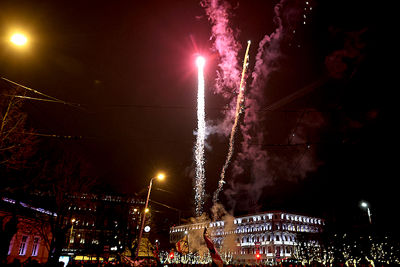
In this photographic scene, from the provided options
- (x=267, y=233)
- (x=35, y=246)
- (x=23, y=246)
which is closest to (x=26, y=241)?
(x=23, y=246)

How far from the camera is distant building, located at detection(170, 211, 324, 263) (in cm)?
9912

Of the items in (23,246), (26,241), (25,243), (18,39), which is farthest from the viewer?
(26,241)

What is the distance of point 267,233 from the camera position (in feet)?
→ 337

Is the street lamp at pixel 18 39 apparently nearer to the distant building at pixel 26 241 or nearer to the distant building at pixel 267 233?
the distant building at pixel 26 241

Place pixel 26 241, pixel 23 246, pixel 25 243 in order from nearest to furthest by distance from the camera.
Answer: pixel 23 246 < pixel 25 243 < pixel 26 241

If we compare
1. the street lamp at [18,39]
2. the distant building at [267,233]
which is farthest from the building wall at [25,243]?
the distant building at [267,233]

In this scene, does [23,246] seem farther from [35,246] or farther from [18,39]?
[18,39]

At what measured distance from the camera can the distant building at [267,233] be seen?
99.1 metres

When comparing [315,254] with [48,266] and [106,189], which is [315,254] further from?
[48,266]

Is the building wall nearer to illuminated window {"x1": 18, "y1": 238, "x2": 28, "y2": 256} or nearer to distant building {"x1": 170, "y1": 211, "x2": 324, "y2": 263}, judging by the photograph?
illuminated window {"x1": 18, "y1": 238, "x2": 28, "y2": 256}

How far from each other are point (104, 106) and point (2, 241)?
31.2ft

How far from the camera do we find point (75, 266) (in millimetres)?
17391

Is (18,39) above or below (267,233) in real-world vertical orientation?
above

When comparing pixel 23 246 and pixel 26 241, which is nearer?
pixel 23 246
